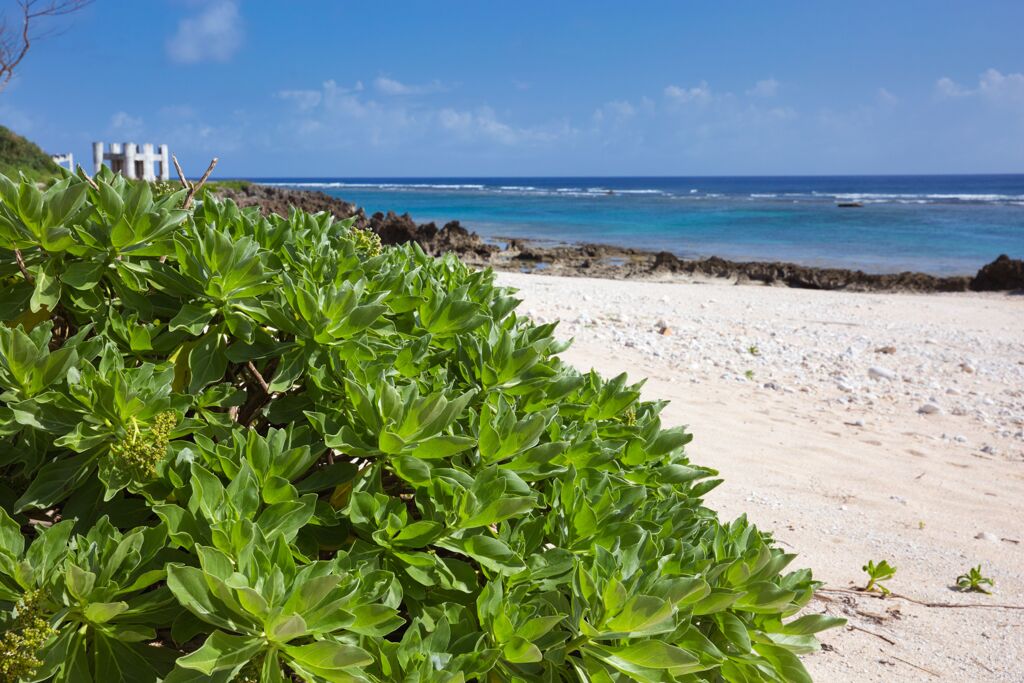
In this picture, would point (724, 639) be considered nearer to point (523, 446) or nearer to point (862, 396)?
point (523, 446)

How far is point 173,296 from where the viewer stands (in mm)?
1848

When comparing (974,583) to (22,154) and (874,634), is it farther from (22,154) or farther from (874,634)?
(22,154)

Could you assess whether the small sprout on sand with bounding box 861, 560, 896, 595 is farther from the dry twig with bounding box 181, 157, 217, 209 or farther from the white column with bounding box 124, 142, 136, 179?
the white column with bounding box 124, 142, 136, 179

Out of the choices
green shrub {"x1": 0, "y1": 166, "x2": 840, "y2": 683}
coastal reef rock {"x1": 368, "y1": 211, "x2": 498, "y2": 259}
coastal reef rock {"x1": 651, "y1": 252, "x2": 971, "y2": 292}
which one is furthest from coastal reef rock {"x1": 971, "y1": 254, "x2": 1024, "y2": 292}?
green shrub {"x1": 0, "y1": 166, "x2": 840, "y2": 683}

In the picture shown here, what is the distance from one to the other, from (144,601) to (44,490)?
1.19ft

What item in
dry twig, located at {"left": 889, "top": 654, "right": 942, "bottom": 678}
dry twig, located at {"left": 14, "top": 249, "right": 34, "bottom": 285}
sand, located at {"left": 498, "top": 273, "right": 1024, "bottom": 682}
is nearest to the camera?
dry twig, located at {"left": 14, "top": 249, "right": 34, "bottom": 285}

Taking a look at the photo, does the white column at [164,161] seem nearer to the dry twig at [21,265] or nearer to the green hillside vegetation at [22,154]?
the green hillside vegetation at [22,154]

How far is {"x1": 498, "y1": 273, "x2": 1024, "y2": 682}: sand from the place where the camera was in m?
3.50

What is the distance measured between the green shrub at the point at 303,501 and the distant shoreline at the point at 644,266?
1734cm

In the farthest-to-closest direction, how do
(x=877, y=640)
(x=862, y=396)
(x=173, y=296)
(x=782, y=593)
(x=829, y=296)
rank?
(x=829, y=296) < (x=862, y=396) < (x=877, y=640) < (x=173, y=296) < (x=782, y=593)

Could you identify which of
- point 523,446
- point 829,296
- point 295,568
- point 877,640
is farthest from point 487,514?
point 829,296

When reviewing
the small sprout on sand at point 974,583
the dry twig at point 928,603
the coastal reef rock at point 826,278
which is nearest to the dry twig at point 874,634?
the dry twig at point 928,603

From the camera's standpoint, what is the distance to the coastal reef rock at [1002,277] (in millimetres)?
21000

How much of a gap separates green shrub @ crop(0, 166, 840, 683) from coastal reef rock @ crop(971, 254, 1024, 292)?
2305 centimetres
